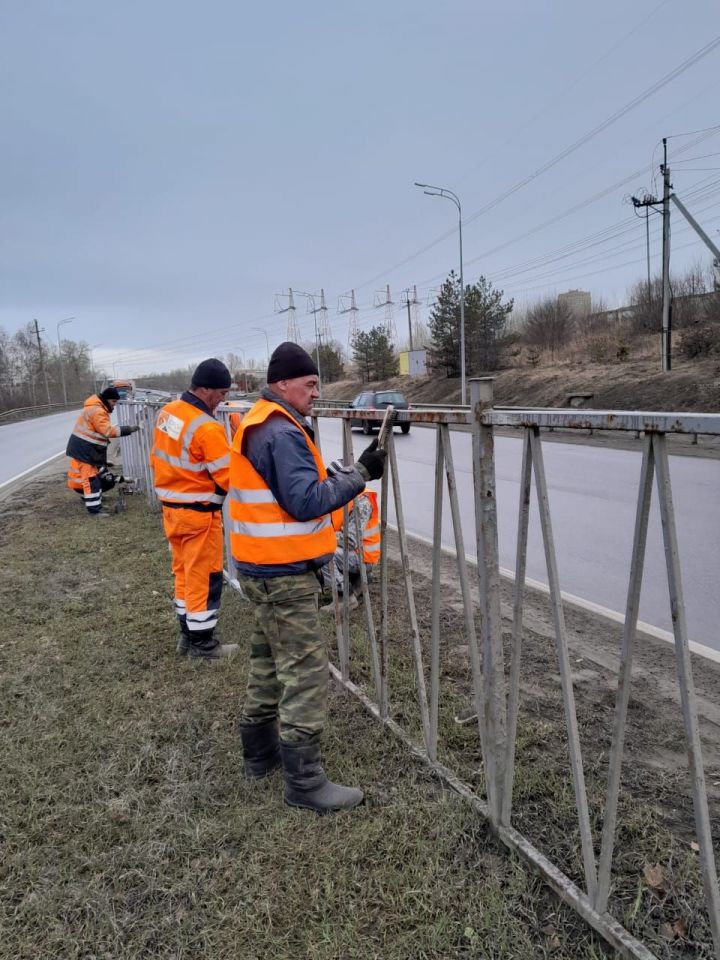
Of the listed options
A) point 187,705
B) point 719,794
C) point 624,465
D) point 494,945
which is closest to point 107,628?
point 187,705

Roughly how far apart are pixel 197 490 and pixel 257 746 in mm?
1683

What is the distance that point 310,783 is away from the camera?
2.53 m

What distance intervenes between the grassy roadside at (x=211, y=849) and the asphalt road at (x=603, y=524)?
2.59 meters

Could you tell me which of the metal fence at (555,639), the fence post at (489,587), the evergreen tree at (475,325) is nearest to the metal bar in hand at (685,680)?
the metal fence at (555,639)

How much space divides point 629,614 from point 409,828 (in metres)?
1.33

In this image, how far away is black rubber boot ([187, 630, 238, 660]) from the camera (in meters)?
4.04

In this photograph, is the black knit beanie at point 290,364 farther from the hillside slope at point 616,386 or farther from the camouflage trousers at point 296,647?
the hillside slope at point 616,386

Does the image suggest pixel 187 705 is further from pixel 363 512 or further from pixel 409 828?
pixel 363 512

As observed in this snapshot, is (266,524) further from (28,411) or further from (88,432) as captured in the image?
(28,411)

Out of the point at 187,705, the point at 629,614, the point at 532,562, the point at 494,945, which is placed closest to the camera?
the point at 629,614

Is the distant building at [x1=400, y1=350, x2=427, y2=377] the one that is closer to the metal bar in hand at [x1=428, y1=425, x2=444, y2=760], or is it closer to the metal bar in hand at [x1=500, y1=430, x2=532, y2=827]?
the metal bar in hand at [x1=428, y1=425, x2=444, y2=760]

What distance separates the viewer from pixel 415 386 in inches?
1591

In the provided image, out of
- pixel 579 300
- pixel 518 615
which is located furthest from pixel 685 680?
pixel 579 300

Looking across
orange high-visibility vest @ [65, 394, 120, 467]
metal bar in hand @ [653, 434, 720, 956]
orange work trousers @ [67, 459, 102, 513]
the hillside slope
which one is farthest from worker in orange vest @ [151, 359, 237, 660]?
the hillside slope
